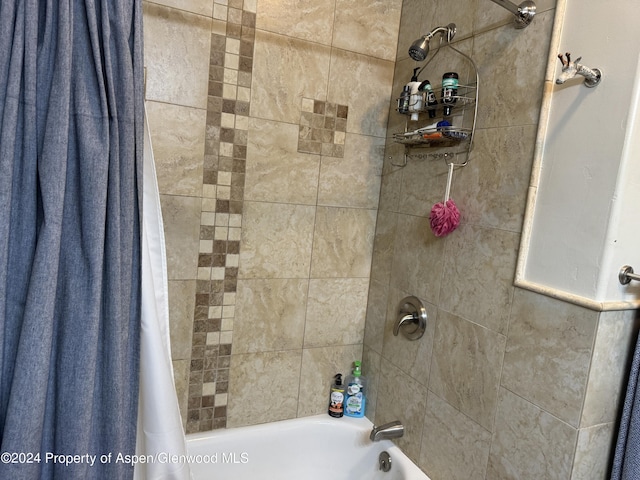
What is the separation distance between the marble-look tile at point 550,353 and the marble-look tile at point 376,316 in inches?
25.4

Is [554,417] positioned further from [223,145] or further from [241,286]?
[223,145]

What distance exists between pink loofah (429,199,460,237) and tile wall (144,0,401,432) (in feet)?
1.56

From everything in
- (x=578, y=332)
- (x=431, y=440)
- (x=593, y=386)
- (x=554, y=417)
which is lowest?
(x=431, y=440)

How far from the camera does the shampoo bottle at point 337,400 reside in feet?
6.40

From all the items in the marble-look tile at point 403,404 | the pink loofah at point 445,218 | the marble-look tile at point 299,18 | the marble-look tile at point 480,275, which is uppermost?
the marble-look tile at point 299,18

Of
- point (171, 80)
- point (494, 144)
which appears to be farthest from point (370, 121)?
point (171, 80)

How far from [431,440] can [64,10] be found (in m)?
1.65

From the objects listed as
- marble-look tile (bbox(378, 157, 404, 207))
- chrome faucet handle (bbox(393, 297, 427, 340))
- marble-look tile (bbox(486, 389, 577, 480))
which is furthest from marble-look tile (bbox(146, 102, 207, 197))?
marble-look tile (bbox(486, 389, 577, 480))

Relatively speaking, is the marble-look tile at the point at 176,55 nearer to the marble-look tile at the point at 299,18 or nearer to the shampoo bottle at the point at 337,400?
the marble-look tile at the point at 299,18

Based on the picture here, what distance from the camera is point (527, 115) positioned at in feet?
4.20

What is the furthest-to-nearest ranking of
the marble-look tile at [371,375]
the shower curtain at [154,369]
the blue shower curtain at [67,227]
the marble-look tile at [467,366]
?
the marble-look tile at [371,375], the marble-look tile at [467,366], the shower curtain at [154,369], the blue shower curtain at [67,227]

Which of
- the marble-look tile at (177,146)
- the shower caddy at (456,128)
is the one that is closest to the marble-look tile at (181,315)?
the marble-look tile at (177,146)

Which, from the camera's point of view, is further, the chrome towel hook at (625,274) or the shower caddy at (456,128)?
the shower caddy at (456,128)

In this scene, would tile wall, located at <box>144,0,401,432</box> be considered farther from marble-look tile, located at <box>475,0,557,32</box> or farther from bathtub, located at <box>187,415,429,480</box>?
marble-look tile, located at <box>475,0,557,32</box>
